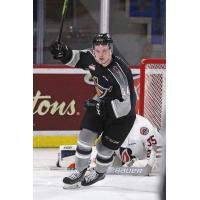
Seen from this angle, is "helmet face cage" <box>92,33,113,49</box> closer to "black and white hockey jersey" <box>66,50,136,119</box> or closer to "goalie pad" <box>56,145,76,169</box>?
"black and white hockey jersey" <box>66,50,136,119</box>

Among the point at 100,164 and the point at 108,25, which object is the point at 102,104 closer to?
the point at 100,164

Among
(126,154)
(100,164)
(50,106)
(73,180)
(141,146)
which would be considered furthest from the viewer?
A: (50,106)

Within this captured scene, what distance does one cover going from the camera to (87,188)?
354 centimetres

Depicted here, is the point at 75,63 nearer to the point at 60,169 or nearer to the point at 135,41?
the point at 60,169

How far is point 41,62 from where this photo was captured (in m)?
3.79

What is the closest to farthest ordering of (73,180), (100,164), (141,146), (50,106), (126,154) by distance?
1. (73,180)
2. (100,164)
3. (126,154)
4. (141,146)
5. (50,106)

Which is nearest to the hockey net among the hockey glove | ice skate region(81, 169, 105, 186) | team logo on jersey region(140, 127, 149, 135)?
team logo on jersey region(140, 127, 149, 135)

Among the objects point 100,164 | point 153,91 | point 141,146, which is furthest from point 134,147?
point 100,164

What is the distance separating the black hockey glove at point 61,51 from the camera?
356cm

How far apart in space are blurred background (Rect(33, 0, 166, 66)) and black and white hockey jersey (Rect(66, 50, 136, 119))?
6 cm

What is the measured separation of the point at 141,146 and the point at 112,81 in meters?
0.73
